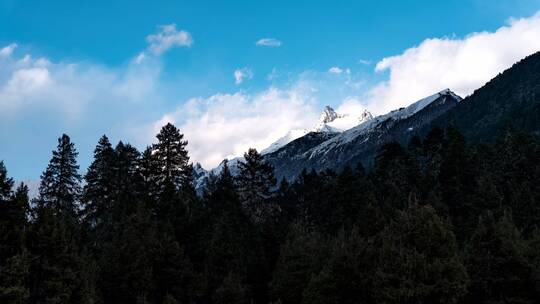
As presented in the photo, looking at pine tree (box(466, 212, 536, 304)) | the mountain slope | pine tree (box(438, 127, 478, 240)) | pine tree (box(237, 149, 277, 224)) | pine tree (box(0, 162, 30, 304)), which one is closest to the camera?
pine tree (box(0, 162, 30, 304))

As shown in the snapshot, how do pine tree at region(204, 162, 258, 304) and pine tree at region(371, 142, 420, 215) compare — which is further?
pine tree at region(371, 142, 420, 215)

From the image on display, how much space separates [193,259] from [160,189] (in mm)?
11697

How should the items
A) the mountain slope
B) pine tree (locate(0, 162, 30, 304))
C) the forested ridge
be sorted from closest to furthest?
pine tree (locate(0, 162, 30, 304)), the forested ridge, the mountain slope

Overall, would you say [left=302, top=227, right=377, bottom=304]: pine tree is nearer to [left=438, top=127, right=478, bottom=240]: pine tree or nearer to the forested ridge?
the forested ridge

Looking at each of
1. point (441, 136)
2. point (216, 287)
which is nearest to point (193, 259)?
point (216, 287)

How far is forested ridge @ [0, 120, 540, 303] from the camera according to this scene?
80.4ft

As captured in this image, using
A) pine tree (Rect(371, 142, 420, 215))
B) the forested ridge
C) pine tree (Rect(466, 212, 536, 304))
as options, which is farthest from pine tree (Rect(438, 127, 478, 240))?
pine tree (Rect(466, 212, 536, 304))

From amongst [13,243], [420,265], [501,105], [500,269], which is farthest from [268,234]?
[501,105]

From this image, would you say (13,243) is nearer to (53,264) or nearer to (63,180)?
(53,264)

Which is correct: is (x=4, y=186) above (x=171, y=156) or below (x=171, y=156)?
below

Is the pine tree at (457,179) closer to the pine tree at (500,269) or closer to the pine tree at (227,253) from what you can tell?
the pine tree at (500,269)

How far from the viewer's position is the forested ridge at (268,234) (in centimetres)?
2452

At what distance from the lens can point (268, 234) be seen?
47250 millimetres

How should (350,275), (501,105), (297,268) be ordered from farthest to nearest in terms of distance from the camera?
(501,105), (297,268), (350,275)
